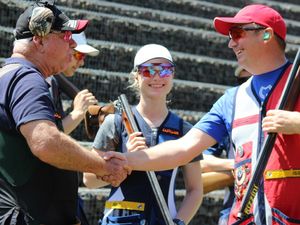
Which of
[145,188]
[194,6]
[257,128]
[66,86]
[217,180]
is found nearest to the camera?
[257,128]

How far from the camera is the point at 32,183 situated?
370 cm

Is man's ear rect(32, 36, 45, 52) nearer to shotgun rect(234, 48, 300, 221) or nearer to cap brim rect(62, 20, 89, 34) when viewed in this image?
cap brim rect(62, 20, 89, 34)

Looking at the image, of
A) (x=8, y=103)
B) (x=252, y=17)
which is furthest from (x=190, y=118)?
(x=8, y=103)

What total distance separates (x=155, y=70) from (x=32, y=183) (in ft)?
4.64

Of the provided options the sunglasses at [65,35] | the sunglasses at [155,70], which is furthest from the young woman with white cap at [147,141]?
the sunglasses at [65,35]

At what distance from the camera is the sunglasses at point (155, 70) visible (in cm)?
486

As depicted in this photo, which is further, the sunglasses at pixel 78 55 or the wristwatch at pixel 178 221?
the sunglasses at pixel 78 55

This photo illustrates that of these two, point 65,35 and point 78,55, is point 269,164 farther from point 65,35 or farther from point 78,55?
point 78,55

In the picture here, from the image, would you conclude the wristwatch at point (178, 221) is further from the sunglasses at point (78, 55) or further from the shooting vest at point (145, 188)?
the sunglasses at point (78, 55)

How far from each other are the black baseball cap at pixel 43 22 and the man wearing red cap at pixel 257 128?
0.67 m

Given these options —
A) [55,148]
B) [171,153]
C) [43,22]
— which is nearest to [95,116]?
[171,153]

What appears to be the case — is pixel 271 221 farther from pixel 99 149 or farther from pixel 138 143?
pixel 99 149

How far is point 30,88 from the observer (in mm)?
3545

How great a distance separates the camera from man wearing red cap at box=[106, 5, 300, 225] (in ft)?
12.1
